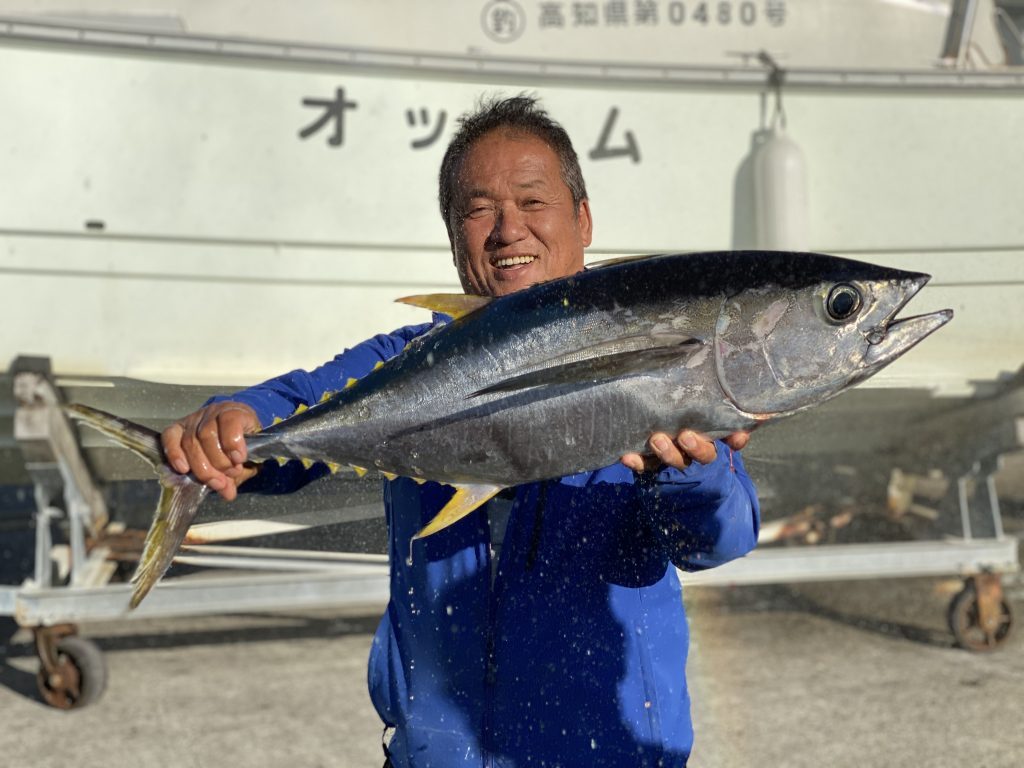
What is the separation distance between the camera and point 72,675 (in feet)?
15.5

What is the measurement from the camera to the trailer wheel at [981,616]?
5.22 m

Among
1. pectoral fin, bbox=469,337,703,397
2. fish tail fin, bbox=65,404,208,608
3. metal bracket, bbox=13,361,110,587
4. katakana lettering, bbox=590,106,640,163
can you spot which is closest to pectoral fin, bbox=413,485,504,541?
pectoral fin, bbox=469,337,703,397

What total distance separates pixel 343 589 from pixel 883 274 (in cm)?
371

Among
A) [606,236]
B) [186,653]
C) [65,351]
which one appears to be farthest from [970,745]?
[65,351]

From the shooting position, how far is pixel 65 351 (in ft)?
17.4

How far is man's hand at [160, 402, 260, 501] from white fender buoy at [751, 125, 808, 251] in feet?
14.7

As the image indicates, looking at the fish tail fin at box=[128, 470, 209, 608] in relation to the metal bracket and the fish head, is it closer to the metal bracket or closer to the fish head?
the fish head

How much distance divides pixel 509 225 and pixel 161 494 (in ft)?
2.24

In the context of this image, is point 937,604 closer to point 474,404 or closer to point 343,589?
point 343,589

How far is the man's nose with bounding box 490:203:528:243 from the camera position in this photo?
5.50 ft

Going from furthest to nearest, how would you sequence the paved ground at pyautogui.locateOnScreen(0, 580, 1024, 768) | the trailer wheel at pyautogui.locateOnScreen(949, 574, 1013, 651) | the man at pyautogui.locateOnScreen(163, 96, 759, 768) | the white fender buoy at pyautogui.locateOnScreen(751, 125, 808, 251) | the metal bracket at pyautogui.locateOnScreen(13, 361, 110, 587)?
→ the white fender buoy at pyautogui.locateOnScreen(751, 125, 808, 251), the trailer wheel at pyautogui.locateOnScreen(949, 574, 1013, 651), the metal bracket at pyautogui.locateOnScreen(13, 361, 110, 587), the paved ground at pyautogui.locateOnScreen(0, 580, 1024, 768), the man at pyautogui.locateOnScreen(163, 96, 759, 768)

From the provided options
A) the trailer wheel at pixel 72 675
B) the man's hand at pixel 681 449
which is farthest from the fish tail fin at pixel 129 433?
the trailer wheel at pixel 72 675

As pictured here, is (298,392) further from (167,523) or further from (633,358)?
(633,358)

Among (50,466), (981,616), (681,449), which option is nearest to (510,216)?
(681,449)
